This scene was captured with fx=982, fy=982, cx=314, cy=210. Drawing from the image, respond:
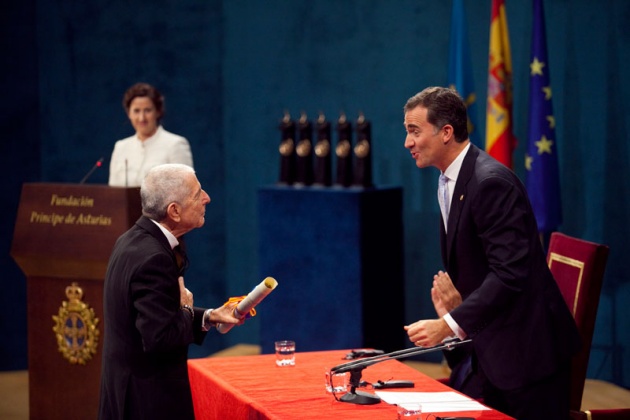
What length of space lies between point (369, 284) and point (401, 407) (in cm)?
339

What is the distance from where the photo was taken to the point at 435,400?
298cm

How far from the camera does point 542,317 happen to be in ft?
10.3

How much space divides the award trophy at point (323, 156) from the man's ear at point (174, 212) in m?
3.18

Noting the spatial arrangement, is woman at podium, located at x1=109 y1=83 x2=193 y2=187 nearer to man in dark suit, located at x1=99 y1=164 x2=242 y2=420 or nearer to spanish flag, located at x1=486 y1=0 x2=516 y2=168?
spanish flag, located at x1=486 y1=0 x2=516 y2=168

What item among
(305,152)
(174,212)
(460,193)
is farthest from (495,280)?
(305,152)

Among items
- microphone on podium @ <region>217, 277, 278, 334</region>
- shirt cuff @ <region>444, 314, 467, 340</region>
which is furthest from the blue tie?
microphone on podium @ <region>217, 277, 278, 334</region>

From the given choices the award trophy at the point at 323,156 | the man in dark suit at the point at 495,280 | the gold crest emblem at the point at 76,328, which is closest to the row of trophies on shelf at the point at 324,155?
the award trophy at the point at 323,156

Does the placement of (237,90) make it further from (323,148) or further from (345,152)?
(345,152)

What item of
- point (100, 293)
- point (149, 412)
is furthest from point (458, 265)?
point (100, 293)

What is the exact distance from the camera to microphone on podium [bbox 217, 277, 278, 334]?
297 centimetres

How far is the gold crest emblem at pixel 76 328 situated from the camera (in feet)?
15.8

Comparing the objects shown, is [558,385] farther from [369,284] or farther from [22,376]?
[22,376]

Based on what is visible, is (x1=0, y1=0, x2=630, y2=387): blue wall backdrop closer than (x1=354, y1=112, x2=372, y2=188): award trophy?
No

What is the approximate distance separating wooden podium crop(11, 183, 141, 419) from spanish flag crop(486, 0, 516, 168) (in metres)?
2.29
